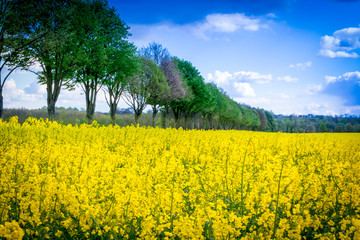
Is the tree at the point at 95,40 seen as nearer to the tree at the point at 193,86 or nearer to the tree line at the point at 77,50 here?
the tree line at the point at 77,50

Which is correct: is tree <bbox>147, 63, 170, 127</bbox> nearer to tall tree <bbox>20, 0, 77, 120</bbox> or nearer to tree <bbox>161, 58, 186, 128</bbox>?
tree <bbox>161, 58, 186, 128</bbox>

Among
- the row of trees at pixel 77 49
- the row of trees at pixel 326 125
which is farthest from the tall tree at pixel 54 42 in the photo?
the row of trees at pixel 326 125

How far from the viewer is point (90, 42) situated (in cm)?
2128

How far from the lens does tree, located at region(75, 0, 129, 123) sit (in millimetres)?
21156

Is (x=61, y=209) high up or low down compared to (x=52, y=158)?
down

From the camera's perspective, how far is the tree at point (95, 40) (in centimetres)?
2116

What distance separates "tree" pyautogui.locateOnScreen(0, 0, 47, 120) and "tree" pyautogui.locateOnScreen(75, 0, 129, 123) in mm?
3662

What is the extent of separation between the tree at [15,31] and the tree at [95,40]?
3.66m

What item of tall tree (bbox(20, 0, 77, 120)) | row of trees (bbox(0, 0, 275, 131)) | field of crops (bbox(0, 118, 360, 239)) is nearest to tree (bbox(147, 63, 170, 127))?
row of trees (bbox(0, 0, 275, 131))

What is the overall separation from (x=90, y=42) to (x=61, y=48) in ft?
8.57

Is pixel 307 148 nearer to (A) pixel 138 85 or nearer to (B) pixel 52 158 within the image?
(B) pixel 52 158

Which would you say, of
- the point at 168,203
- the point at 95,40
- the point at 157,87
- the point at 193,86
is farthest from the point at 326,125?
the point at 168,203

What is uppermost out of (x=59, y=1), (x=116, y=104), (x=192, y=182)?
(x=59, y=1)

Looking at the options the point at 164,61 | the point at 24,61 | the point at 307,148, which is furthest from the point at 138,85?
the point at 307,148
